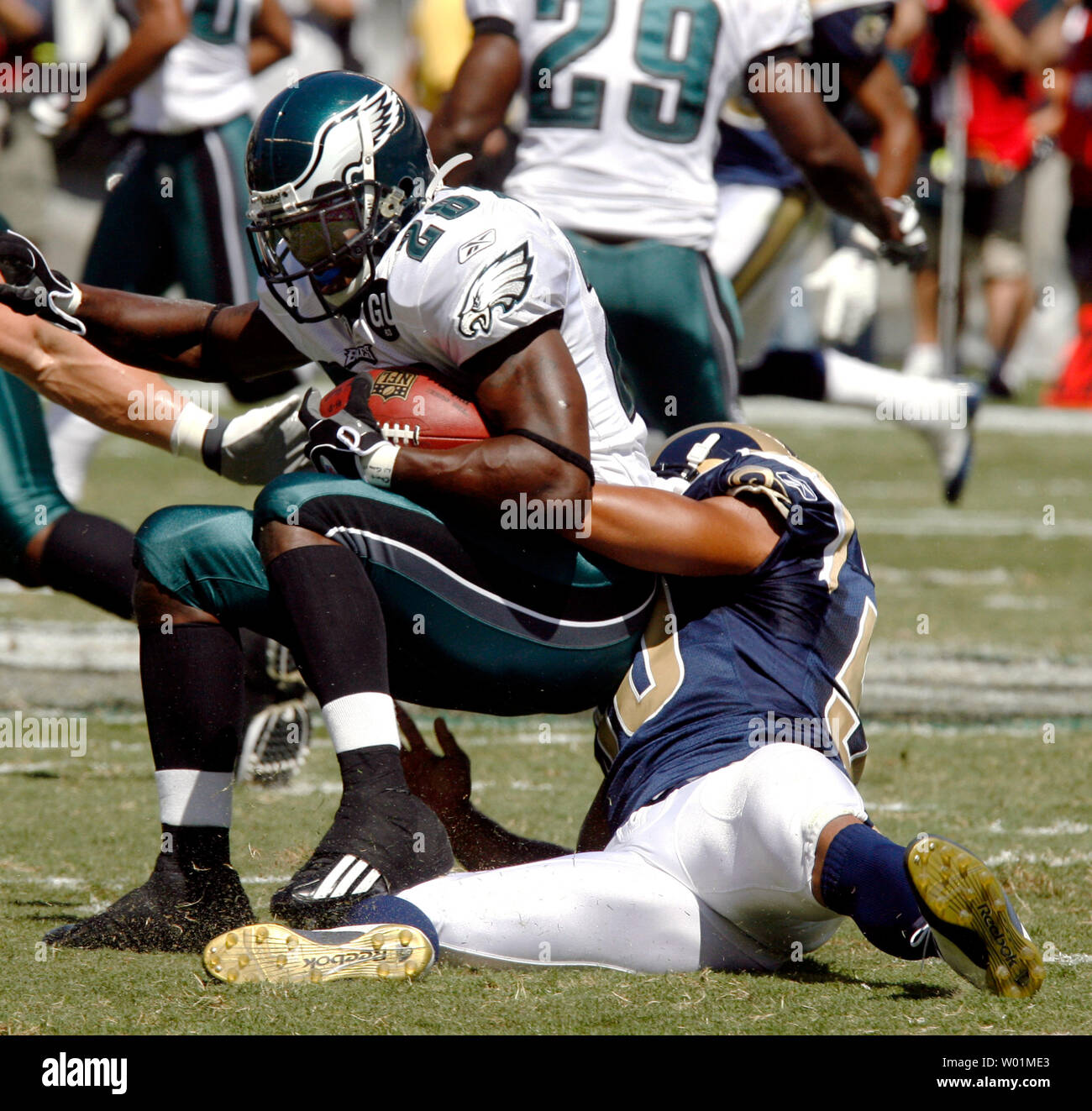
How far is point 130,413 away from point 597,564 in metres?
1.04

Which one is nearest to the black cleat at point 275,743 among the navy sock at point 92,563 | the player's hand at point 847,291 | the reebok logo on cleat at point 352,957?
the navy sock at point 92,563

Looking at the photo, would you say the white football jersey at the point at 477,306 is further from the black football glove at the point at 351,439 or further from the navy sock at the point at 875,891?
the navy sock at the point at 875,891

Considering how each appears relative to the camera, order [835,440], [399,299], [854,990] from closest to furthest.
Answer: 1. [854,990]
2. [399,299]
3. [835,440]

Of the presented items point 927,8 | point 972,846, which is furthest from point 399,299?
point 927,8

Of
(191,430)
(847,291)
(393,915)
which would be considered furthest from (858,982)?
(847,291)

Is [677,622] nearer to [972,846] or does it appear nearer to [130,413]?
[972,846]

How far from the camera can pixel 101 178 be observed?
1171 cm

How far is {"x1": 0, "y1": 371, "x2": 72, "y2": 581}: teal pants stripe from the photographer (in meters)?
4.00

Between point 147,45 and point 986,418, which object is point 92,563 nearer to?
point 147,45

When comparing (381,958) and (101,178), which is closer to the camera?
(381,958)

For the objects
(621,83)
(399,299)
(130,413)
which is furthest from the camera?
(621,83)

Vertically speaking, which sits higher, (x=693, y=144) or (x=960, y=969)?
(x=693, y=144)

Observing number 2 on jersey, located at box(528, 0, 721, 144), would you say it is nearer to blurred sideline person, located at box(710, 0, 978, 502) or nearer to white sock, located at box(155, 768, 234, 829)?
blurred sideline person, located at box(710, 0, 978, 502)

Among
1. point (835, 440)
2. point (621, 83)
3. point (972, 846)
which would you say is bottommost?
point (835, 440)
